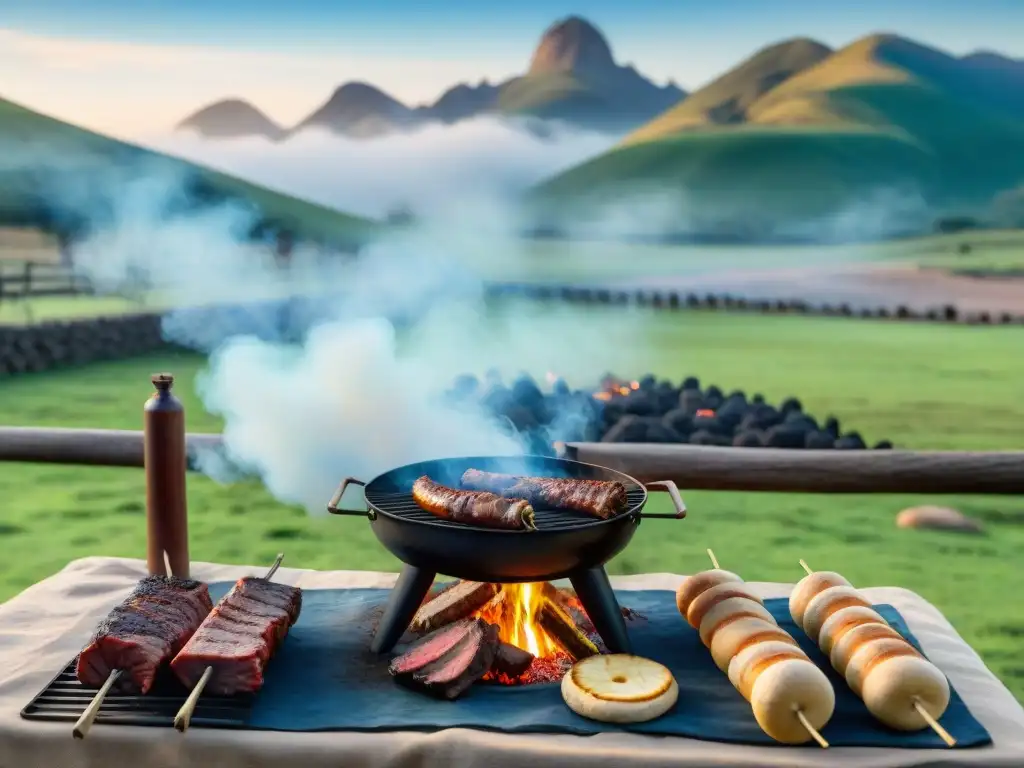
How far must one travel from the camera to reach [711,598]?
2547 mm

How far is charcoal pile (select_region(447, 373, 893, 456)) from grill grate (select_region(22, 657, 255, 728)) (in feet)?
10.2

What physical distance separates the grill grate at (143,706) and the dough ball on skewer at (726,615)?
43.2 inches

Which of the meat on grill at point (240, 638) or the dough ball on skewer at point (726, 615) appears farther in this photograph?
the dough ball on skewer at point (726, 615)

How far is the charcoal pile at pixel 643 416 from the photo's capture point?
5637 mm

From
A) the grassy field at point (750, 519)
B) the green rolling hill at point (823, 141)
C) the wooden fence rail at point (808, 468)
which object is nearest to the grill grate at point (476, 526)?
the grassy field at point (750, 519)

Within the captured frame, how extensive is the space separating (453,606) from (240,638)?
0.55 meters

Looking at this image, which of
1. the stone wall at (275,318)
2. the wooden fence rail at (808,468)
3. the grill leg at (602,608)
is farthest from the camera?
the stone wall at (275,318)

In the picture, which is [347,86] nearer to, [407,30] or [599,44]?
[407,30]

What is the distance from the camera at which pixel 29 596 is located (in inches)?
114

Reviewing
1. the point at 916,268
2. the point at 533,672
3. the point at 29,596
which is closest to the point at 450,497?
the point at 533,672

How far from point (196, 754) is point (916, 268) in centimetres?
1019

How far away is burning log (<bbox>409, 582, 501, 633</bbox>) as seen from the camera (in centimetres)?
254

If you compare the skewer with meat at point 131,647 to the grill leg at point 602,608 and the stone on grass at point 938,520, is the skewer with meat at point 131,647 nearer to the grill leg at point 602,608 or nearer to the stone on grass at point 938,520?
the grill leg at point 602,608

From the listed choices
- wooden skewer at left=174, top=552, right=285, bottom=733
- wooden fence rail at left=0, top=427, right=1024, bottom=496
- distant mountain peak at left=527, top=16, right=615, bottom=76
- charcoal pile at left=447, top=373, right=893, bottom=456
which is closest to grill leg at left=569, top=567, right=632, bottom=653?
wooden skewer at left=174, top=552, right=285, bottom=733
